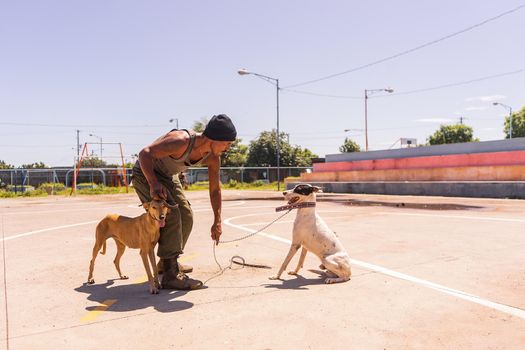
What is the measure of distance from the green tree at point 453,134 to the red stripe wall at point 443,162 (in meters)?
54.0

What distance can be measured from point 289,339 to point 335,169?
30749mm

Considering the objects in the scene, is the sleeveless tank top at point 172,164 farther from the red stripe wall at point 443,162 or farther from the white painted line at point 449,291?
the red stripe wall at point 443,162

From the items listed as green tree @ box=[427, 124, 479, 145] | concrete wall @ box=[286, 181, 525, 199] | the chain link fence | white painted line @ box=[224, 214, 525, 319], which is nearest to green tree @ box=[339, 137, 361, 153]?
green tree @ box=[427, 124, 479, 145]

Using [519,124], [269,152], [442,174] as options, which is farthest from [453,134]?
[442,174]

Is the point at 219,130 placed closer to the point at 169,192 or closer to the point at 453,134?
the point at 169,192

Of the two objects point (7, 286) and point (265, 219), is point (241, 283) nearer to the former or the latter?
point (7, 286)

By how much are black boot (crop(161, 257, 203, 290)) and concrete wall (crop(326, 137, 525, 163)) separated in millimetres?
24613

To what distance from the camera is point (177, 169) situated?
16.0 ft

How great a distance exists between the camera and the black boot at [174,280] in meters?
4.72

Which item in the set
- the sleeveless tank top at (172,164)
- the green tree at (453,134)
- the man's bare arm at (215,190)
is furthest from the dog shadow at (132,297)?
the green tree at (453,134)

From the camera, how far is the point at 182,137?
4547 mm

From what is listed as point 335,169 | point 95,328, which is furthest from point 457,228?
point 335,169

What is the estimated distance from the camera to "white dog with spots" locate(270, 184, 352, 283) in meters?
4.91

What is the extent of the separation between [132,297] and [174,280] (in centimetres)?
50
